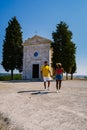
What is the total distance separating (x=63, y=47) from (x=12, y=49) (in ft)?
27.5

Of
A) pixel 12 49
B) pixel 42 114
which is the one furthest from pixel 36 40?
pixel 42 114

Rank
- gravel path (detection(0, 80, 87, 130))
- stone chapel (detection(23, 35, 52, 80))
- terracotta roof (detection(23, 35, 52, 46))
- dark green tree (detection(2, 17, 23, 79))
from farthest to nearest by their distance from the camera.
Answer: dark green tree (detection(2, 17, 23, 79)), terracotta roof (detection(23, 35, 52, 46)), stone chapel (detection(23, 35, 52, 80)), gravel path (detection(0, 80, 87, 130))

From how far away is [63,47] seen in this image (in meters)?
32.3

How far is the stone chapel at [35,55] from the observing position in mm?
33500

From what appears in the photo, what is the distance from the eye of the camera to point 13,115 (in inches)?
346

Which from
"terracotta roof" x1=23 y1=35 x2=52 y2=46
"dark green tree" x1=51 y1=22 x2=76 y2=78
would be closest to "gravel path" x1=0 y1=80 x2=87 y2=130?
"dark green tree" x1=51 y1=22 x2=76 y2=78

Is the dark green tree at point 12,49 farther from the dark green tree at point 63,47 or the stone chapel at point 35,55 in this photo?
the dark green tree at point 63,47

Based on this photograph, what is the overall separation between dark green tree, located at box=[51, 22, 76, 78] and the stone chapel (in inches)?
44.4

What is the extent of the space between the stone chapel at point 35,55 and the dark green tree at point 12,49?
1530 mm

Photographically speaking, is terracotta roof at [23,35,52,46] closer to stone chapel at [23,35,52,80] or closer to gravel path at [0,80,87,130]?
stone chapel at [23,35,52,80]

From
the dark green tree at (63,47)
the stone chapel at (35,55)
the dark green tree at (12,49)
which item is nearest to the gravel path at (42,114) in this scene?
the dark green tree at (63,47)

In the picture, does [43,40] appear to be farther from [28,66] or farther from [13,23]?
[13,23]

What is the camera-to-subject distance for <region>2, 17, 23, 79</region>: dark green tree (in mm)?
35531

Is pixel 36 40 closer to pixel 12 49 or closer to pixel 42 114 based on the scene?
pixel 12 49
